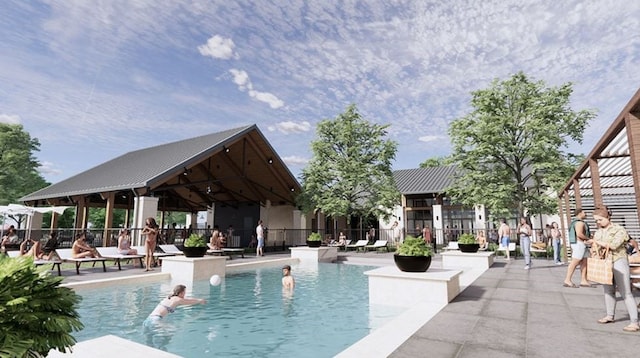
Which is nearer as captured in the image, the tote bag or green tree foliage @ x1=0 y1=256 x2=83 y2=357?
green tree foliage @ x1=0 y1=256 x2=83 y2=357

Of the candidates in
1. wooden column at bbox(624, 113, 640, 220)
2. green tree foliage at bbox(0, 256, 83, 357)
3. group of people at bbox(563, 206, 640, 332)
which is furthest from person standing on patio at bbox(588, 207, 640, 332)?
green tree foliage at bbox(0, 256, 83, 357)

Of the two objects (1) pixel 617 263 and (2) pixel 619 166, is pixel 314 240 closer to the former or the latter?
(2) pixel 619 166

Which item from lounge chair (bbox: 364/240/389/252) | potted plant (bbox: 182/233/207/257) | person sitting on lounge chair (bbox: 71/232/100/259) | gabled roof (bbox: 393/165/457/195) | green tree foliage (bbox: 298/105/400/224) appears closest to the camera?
person sitting on lounge chair (bbox: 71/232/100/259)

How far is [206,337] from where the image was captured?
18.4ft

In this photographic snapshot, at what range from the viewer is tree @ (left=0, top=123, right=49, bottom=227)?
3252 centimetres

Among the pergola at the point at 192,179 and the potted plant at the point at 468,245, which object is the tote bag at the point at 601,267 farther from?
the pergola at the point at 192,179

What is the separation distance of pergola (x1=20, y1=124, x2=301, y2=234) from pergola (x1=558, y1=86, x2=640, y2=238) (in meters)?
16.2

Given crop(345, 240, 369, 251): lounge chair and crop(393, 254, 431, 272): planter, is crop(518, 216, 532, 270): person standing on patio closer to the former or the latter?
crop(393, 254, 431, 272): planter

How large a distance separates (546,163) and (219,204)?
22502 millimetres

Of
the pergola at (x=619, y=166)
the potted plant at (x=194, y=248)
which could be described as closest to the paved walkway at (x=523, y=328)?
the pergola at (x=619, y=166)

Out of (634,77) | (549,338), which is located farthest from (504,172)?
(549,338)

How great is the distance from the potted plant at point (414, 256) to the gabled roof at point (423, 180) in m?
22.5

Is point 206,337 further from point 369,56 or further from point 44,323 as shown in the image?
point 369,56

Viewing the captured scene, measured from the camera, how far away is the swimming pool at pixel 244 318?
520cm
